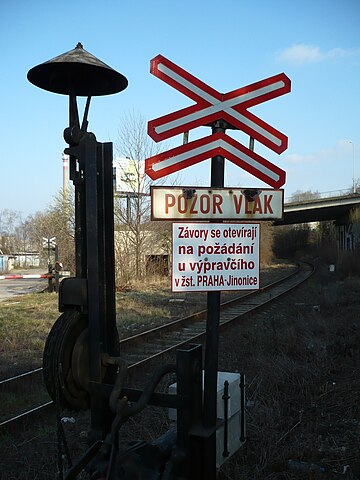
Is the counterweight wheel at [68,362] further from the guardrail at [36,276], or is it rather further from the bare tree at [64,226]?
the bare tree at [64,226]

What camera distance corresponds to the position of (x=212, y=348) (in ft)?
10.6

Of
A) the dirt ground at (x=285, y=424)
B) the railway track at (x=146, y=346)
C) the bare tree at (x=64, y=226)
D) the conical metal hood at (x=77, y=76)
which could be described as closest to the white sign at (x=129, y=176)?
the bare tree at (x=64, y=226)

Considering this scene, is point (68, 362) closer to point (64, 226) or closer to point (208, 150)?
point (208, 150)

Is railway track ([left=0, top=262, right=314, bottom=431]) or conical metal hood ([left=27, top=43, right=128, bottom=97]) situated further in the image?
railway track ([left=0, top=262, right=314, bottom=431])

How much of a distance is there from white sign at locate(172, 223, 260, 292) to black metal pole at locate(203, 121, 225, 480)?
133 mm

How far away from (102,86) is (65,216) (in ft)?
80.2

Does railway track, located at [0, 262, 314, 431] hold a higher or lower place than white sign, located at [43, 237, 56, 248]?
lower

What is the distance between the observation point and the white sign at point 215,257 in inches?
125

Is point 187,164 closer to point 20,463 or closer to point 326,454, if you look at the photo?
point 326,454

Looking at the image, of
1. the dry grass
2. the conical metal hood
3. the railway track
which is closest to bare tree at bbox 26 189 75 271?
the railway track

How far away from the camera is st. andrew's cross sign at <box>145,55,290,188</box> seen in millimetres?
3184

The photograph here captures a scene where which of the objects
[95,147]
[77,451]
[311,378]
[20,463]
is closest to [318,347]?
[311,378]

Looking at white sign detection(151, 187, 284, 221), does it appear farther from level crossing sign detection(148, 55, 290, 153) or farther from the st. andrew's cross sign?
level crossing sign detection(148, 55, 290, 153)

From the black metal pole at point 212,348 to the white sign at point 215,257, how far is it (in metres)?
0.13
